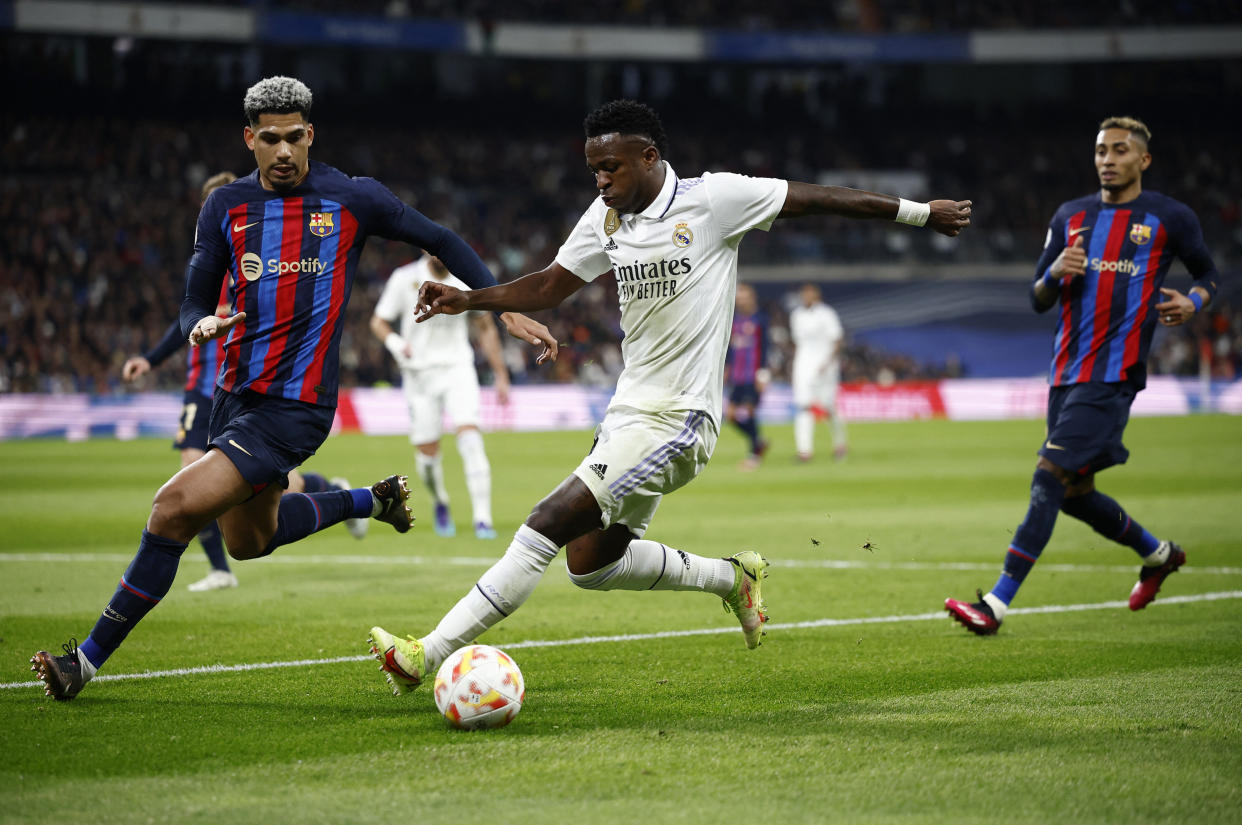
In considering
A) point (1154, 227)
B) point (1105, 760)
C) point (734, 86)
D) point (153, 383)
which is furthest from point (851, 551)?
point (734, 86)

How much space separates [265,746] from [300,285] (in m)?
1.99

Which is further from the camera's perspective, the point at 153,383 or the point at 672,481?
the point at 153,383

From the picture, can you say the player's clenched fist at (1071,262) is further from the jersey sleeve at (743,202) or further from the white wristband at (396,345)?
the white wristband at (396,345)

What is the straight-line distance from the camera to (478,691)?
15.9 ft

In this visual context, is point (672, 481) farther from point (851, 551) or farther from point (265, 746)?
point (851, 551)

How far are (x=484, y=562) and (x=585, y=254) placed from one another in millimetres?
4819

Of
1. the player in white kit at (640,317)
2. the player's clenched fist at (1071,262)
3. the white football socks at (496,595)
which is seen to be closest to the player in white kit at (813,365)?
the player's clenched fist at (1071,262)

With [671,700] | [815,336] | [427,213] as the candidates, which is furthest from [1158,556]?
[427,213]

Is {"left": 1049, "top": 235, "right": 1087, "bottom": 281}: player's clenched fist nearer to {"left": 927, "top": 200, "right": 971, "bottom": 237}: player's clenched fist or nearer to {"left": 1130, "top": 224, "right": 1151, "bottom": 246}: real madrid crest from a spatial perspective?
{"left": 1130, "top": 224, "right": 1151, "bottom": 246}: real madrid crest

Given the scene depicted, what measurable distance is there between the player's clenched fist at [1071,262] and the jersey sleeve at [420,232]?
9.94 ft

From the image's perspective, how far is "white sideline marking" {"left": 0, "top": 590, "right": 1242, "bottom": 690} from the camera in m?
5.96

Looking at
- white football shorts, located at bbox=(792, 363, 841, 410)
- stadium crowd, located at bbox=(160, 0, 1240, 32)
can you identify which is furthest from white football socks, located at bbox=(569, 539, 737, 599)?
stadium crowd, located at bbox=(160, 0, 1240, 32)

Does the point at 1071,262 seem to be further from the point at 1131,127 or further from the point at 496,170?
the point at 496,170

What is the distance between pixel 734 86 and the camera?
163ft
